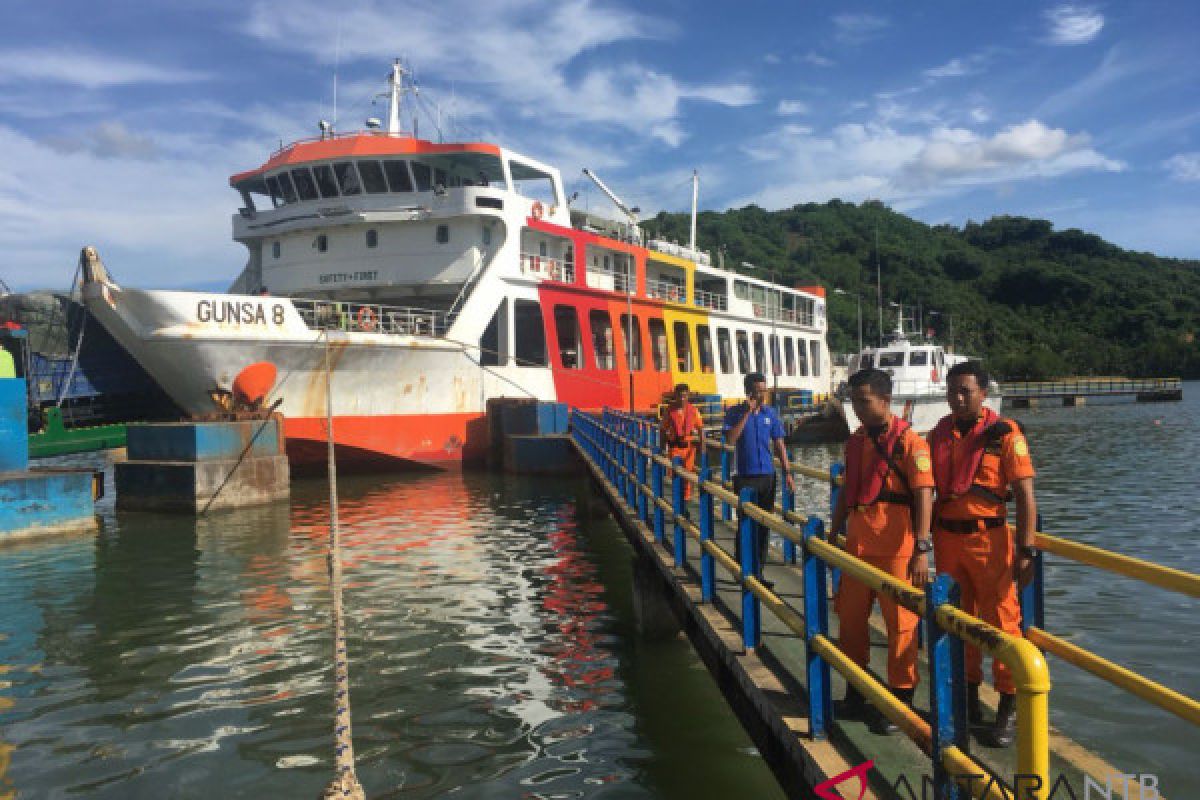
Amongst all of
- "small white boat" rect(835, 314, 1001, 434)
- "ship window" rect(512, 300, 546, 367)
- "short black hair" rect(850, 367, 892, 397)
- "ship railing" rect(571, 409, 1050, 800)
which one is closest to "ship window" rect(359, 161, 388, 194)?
"ship window" rect(512, 300, 546, 367)

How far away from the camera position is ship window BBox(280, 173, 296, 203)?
2109 cm

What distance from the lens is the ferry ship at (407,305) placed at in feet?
52.2

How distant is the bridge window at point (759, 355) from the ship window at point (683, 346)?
20.0 feet

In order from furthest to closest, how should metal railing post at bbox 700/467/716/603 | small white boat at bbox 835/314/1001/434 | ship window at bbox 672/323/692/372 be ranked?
1. ship window at bbox 672/323/692/372
2. small white boat at bbox 835/314/1001/434
3. metal railing post at bbox 700/467/716/603

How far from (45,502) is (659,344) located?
17.3 meters

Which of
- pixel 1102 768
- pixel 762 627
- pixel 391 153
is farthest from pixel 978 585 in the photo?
pixel 391 153

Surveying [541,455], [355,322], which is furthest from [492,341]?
[355,322]

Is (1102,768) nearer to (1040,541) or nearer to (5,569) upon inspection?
(1040,541)

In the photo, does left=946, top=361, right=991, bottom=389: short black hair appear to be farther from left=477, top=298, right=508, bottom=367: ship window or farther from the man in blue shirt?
left=477, top=298, right=508, bottom=367: ship window

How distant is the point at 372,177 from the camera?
2048 cm

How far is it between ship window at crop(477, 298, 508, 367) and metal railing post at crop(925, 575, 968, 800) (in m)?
17.4

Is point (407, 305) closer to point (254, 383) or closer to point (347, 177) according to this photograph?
point (347, 177)

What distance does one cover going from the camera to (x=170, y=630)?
7.72 m

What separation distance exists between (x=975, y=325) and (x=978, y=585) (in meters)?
111
